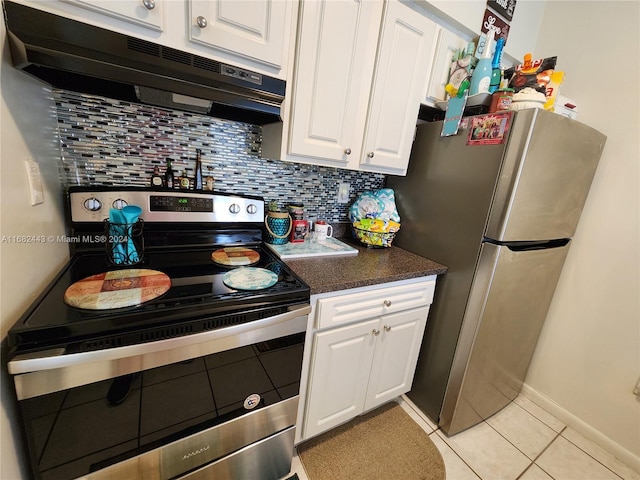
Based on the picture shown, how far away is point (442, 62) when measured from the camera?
137cm

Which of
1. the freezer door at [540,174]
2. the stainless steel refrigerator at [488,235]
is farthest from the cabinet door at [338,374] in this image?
the freezer door at [540,174]

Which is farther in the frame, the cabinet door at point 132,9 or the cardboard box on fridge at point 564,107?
the cardboard box on fridge at point 564,107

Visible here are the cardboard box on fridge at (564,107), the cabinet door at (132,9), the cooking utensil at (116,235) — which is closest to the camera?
the cabinet door at (132,9)

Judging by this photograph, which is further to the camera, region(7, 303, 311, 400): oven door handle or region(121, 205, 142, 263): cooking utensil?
region(121, 205, 142, 263): cooking utensil

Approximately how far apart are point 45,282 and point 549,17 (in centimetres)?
293

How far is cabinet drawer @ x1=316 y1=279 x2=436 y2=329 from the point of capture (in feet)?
3.48

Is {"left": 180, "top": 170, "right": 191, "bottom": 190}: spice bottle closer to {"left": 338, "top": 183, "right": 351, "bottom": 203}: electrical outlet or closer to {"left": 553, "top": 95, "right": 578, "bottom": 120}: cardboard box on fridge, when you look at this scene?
{"left": 338, "top": 183, "right": 351, "bottom": 203}: electrical outlet

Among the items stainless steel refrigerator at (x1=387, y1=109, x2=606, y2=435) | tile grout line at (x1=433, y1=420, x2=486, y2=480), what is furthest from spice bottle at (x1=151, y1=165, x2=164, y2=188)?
tile grout line at (x1=433, y1=420, x2=486, y2=480)

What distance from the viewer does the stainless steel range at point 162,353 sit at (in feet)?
2.10

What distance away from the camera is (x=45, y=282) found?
0.82 m

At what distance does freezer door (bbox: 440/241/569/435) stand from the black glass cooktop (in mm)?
882

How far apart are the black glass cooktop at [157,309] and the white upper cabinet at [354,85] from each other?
1.93 feet

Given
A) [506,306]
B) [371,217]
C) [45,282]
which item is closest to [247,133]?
[371,217]

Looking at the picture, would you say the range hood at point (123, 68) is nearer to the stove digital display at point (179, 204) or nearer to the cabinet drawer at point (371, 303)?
the stove digital display at point (179, 204)
